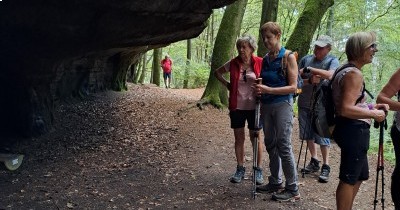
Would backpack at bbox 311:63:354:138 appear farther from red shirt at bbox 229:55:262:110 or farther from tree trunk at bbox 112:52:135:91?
tree trunk at bbox 112:52:135:91

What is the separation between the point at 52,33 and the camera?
268 inches

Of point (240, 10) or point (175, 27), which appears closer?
point (175, 27)

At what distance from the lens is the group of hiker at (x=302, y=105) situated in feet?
12.4

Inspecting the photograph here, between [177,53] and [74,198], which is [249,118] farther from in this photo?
[177,53]

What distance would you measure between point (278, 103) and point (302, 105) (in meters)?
1.67

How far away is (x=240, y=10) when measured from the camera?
12.7 metres

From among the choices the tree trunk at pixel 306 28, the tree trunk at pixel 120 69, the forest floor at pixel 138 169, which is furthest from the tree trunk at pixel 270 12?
the tree trunk at pixel 120 69

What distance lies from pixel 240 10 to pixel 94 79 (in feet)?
19.0

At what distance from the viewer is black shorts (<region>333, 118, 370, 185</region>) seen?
12.6 ft

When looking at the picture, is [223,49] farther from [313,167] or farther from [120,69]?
[313,167]

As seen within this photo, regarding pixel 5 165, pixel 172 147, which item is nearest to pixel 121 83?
pixel 172 147

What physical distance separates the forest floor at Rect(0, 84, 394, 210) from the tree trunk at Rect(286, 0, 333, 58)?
256 centimetres

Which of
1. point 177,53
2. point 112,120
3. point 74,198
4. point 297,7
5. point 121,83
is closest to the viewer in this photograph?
point 74,198

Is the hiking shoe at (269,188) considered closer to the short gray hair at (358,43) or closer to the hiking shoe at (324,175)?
the hiking shoe at (324,175)
